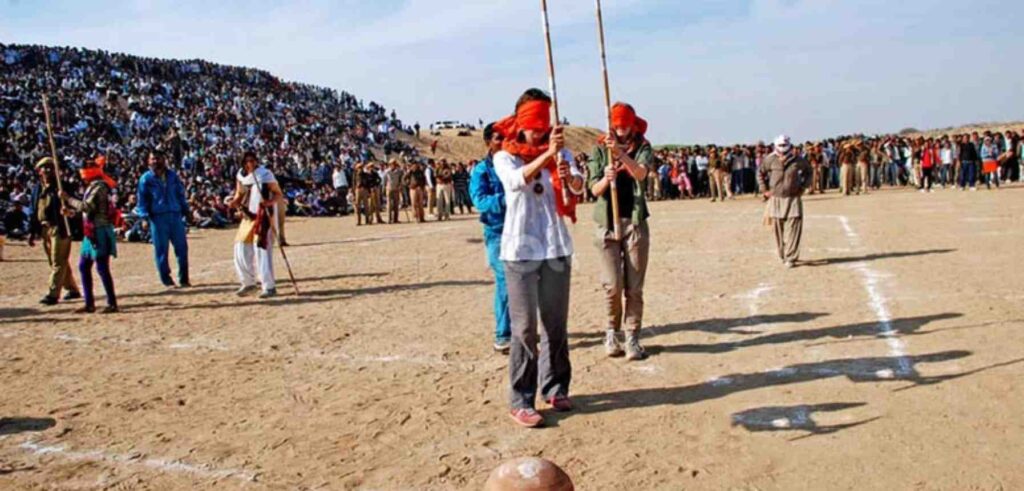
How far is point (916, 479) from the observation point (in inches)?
166

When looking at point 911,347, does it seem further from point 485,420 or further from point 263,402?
point 263,402

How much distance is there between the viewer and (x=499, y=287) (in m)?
7.01

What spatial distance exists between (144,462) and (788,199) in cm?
924

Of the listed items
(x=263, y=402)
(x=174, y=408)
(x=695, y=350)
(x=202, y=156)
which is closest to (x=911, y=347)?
(x=695, y=350)

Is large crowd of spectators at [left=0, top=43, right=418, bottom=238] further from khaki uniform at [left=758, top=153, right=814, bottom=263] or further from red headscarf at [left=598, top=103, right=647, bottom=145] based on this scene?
red headscarf at [left=598, top=103, right=647, bottom=145]

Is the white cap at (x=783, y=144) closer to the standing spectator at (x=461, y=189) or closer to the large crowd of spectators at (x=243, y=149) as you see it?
the large crowd of spectators at (x=243, y=149)

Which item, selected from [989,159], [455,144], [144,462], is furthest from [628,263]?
[455,144]

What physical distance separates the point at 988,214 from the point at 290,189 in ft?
79.6

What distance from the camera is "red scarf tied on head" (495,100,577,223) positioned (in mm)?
5297

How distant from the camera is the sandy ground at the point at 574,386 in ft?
15.2

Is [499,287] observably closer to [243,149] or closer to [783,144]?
[783,144]

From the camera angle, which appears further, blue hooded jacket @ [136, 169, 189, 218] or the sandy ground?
blue hooded jacket @ [136, 169, 189, 218]

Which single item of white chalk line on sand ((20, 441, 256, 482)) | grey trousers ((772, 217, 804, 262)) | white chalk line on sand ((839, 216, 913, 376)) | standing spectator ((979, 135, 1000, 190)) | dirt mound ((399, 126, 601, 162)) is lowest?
white chalk line on sand ((839, 216, 913, 376))

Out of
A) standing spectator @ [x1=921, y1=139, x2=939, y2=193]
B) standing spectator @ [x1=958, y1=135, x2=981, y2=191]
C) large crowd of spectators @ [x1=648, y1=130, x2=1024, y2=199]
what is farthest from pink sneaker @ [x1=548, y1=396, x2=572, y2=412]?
standing spectator @ [x1=958, y1=135, x2=981, y2=191]
